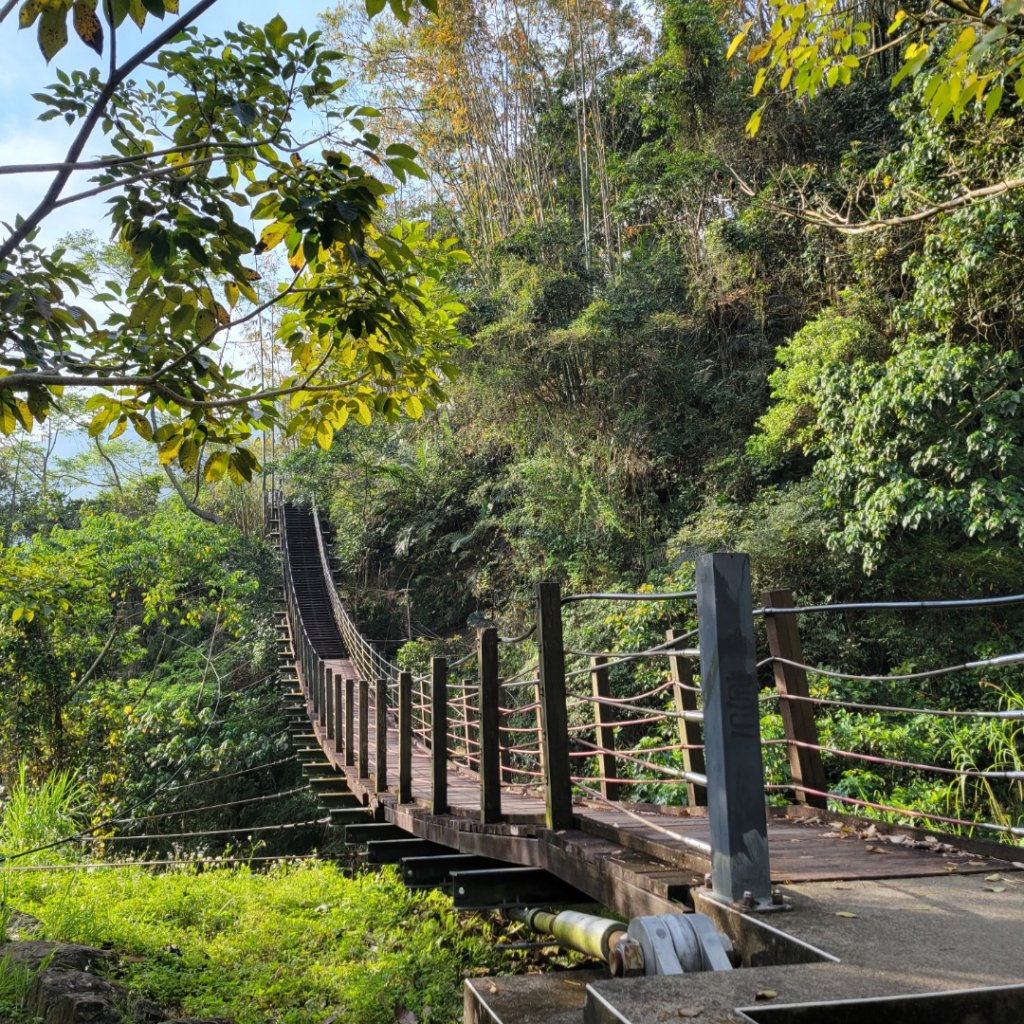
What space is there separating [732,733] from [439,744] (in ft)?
8.58

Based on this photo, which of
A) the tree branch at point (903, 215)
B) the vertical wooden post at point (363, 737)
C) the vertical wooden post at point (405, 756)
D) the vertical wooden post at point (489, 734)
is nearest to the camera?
the vertical wooden post at point (489, 734)

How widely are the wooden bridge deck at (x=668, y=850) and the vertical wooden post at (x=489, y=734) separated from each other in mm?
71

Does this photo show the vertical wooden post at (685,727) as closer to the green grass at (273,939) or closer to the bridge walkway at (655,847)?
the bridge walkway at (655,847)

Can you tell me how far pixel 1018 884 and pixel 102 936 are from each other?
4.92 meters

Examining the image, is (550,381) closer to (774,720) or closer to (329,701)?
(329,701)

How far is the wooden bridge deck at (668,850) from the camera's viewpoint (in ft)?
6.58

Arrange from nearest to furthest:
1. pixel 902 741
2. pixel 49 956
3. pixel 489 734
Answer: pixel 489 734, pixel 49 956, pixel 902 741

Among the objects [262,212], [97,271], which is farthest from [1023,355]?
[97,271]

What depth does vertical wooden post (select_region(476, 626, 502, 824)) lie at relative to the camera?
3334mm

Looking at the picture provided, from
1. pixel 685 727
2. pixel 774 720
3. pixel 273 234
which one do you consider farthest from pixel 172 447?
pixel 774 720

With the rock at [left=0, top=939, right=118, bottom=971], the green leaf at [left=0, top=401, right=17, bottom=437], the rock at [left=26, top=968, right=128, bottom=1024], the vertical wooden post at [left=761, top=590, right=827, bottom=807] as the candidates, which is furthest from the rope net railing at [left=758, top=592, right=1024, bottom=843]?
the rock at [left=0, top=939, right=118, bottom=971]

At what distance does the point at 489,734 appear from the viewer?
339 cm

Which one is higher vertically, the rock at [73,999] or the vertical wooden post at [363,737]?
the vertical wooden post at [363,737]

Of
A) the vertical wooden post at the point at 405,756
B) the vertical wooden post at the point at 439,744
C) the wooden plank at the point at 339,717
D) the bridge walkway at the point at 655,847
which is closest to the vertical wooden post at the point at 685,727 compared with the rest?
the bridge walkway at the point at 655,847
